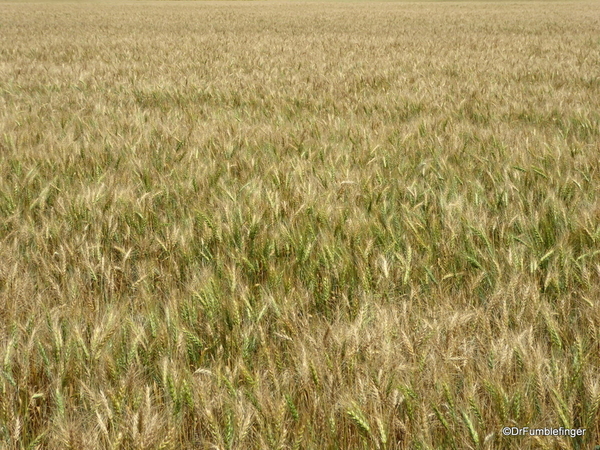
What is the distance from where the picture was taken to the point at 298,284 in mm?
1541

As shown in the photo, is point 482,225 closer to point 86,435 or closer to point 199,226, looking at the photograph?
point 199,226

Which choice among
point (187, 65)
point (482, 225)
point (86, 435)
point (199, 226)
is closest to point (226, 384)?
point (86, 435)

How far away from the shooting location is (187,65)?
24.2 feet

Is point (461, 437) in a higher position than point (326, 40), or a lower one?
lower

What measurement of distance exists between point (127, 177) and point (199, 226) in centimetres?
78

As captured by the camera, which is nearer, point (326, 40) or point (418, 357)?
point (418, 357)

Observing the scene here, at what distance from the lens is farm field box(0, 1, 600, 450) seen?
1002 millimetres

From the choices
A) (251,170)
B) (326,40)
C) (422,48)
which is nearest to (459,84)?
(251,170)

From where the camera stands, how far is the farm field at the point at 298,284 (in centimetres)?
100

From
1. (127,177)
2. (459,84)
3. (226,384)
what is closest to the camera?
(226,384)

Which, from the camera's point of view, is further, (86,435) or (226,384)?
(226,384)

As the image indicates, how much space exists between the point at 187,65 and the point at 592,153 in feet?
19.1

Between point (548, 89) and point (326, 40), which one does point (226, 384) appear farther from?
point (326, 40)

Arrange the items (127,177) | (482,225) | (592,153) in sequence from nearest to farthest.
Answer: (482,225) < (127,177) < (592,153)
